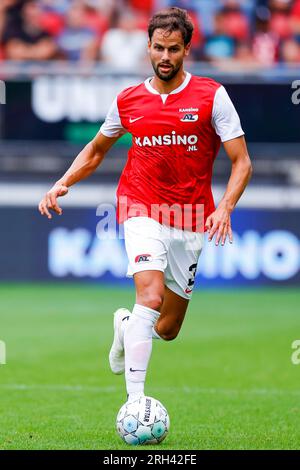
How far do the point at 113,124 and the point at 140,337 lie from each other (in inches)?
62.6

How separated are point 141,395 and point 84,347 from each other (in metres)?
4.98

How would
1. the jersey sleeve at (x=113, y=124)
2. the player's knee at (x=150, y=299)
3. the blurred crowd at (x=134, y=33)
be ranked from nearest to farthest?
the player's knee at (x=150, y=299) → the jersey sleeve at (x=113, y=124) → the blurred crowd at (x=134, y=33)

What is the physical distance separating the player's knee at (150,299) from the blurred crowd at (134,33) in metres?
10.7

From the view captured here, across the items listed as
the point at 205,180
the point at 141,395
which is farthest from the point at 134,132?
the point at 141,395

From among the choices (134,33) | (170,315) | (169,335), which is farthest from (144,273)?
(134,33)

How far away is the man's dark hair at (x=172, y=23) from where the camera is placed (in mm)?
6934

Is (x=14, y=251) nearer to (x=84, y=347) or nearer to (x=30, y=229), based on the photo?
(x=30, y=229)

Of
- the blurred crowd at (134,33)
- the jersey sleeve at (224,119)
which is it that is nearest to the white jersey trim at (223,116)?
the jersey sleeve at (224,119)

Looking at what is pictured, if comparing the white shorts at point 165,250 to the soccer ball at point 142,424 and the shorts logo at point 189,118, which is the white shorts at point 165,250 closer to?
the shorts logo at point 189,118

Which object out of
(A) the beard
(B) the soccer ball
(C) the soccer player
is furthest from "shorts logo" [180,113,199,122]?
(B) the soccer ball

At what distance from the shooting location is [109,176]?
53.7 ft

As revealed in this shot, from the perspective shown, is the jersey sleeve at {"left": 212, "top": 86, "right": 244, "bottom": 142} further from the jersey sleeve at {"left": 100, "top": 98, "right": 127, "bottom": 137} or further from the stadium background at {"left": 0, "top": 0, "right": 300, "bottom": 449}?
the stadium background at {"left": 0, "top": 0, "right": 300, "bottom": 449}
